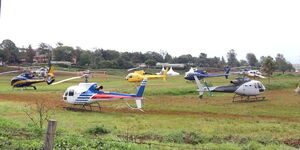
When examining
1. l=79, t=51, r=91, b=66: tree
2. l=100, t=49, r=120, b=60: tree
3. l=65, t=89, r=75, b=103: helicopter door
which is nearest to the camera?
l=65, t=89, r=75, b=103: helicopter door

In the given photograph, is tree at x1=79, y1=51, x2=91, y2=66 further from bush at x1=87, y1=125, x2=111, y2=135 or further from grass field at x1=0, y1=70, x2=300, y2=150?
bush at x1=87, y1=125, x2=111, y2=135

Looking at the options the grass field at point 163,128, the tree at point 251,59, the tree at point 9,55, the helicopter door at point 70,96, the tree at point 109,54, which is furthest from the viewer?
the tree at point 251,59

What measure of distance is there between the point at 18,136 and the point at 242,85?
19.1 m

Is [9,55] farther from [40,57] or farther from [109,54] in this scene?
[109,54]

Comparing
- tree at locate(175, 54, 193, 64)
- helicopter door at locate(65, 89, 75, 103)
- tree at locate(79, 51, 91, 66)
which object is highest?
tree at locate(175, 54, 193, 64)

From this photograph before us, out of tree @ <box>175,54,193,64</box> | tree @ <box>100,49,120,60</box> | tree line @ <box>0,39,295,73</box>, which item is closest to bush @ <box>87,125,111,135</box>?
tree line @ <box>0,39,295,73</box>

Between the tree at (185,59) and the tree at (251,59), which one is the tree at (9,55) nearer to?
the tree at (185,59)

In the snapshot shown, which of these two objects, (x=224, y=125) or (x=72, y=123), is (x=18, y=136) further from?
(x=224, y=125)

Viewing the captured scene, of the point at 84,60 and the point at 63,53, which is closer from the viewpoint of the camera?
the point at 84,60

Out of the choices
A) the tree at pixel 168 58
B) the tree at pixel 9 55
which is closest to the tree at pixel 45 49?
the tree at pixel 9 55

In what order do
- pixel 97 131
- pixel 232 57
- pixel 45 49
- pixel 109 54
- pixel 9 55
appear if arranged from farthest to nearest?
pixel 232 57 → pixel 45 49 → pixel 109 54 → pixel 9 55 → pixel 97 131

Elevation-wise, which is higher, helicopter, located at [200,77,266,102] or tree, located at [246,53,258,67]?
tree, located at [246,53,258,67]

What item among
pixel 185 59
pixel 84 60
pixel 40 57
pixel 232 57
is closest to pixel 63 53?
pixel 84 60

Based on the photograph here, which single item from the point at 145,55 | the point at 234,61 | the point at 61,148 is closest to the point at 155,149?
the point at 61,148
